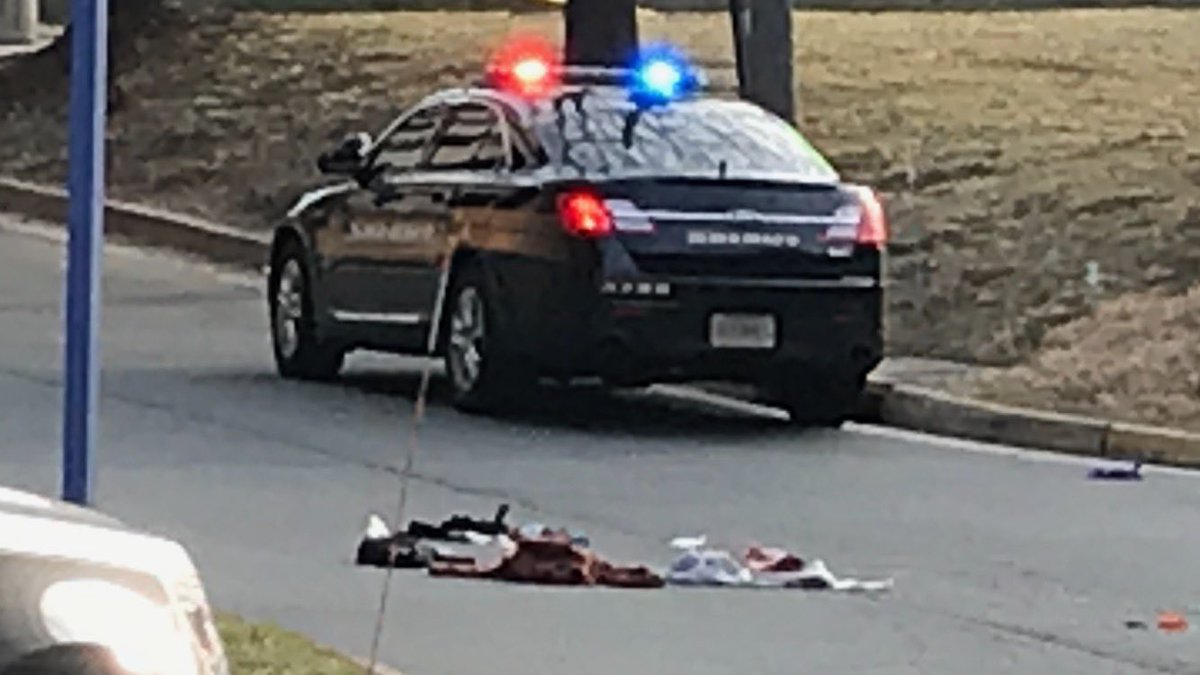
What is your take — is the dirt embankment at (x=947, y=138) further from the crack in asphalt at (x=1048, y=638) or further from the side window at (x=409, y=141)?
the crack in asphalt at (x=1048, y=638)

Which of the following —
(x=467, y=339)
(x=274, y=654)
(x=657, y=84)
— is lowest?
(x=467, y=339)

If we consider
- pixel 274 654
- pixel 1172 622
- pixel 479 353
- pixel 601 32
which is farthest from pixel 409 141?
pixel 274 654

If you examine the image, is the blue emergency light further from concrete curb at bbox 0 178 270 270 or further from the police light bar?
concrete curb at bbox 0 178 270 270

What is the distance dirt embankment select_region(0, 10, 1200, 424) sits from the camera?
17500mm

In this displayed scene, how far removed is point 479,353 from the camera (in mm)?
15305

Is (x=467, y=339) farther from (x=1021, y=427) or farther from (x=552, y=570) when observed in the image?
(x=552, y=570)

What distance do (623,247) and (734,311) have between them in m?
0.60

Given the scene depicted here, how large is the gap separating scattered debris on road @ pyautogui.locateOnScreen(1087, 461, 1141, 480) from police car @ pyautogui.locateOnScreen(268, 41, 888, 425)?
1.49 metres

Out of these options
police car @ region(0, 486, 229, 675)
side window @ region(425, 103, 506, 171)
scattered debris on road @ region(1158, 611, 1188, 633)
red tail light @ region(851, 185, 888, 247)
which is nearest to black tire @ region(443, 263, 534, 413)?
side window @ region(425, 103, 506, 171)

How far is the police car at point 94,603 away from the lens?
12.8 feet

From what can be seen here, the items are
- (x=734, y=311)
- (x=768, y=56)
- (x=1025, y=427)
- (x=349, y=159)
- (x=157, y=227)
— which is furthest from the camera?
(x=157, y=227)

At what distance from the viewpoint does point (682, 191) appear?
14.9 m

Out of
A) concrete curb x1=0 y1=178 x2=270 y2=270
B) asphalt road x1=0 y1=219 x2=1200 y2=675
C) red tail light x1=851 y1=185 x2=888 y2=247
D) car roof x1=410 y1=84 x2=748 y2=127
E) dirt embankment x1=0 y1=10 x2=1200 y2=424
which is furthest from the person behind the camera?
concrete curb x1=0 y1=178 x2=270 y2=270

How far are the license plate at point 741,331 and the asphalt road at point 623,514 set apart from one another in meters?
0.45
